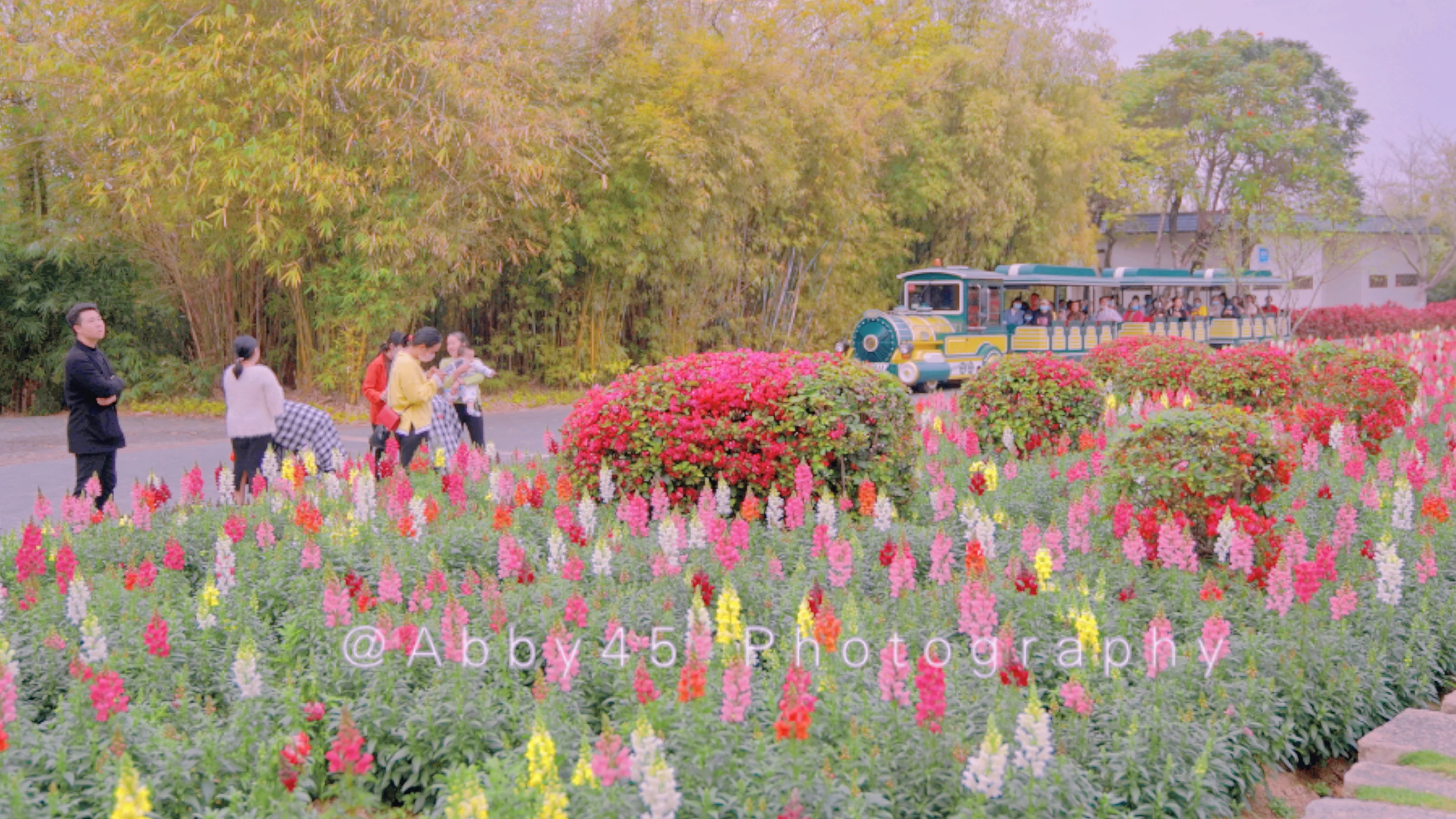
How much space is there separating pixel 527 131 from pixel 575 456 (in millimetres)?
7479

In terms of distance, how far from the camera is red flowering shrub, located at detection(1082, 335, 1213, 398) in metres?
10.2

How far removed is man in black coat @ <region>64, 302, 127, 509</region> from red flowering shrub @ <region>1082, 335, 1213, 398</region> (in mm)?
7201

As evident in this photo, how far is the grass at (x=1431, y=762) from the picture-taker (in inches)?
128

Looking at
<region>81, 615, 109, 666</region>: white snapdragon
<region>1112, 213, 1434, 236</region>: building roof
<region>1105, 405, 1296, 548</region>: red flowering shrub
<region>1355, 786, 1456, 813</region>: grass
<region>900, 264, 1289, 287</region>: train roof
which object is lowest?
<region>1355, 786, 1456, 813</region>: grass

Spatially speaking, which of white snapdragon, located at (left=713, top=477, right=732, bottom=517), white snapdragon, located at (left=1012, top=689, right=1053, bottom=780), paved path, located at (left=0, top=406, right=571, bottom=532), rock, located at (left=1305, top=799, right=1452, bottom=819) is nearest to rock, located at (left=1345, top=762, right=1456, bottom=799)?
rock, located at (left=1305, top=799, right=1452, bottom=819)

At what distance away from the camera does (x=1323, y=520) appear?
558cm

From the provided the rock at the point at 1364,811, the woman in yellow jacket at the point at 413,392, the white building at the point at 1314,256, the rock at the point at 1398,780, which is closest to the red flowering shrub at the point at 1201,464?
the rock at the point at 1398,780

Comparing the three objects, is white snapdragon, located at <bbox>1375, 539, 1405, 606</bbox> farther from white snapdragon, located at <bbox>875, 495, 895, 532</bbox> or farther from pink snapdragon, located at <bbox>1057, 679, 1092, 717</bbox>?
white snapdragon, located at <bbox>875, 495, 895, 532</bbox>

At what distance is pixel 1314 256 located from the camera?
34344 millimetres

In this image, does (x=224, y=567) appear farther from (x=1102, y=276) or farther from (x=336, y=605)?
(x=1102, y=276)

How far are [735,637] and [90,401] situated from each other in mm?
4457

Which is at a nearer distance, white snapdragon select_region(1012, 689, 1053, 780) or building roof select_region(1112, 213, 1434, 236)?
white snapdragon select_region(1012, 689, 1053, 780)

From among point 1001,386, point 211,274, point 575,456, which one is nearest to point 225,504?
point 575,456

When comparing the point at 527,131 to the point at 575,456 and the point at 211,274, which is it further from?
the point at 575,456
